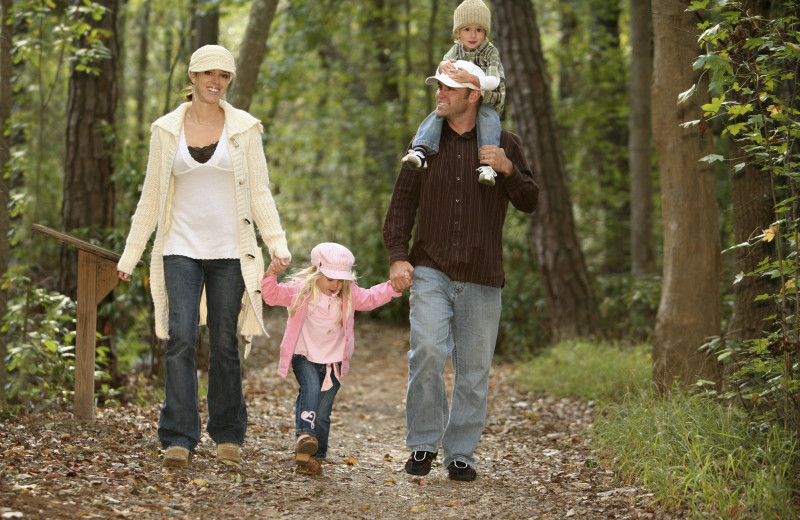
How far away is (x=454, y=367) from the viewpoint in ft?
16.0

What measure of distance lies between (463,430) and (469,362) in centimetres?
40

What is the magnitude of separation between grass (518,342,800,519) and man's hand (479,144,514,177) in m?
1.76

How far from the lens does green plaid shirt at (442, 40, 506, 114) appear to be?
499 cm

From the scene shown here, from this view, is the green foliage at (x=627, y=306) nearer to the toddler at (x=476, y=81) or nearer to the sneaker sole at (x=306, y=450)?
the toddler at (x=476, y=81)

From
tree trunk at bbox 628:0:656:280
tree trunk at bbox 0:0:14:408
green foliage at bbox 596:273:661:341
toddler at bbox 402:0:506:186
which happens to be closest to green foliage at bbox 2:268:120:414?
tree trunk at bbox 0:0:14:408

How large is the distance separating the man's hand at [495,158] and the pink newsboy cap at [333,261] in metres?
1.01

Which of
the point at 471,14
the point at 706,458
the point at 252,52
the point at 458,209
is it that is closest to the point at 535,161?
the point at 252,52

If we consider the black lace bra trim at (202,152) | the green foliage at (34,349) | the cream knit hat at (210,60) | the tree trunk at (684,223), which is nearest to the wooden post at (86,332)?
the green foliage at (34,349)

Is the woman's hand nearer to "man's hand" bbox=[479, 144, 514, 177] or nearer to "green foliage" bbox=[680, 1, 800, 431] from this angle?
"man's hand" bbox=[479, 144, 514, 177]

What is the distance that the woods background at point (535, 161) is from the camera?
489cm

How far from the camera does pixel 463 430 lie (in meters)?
4.90

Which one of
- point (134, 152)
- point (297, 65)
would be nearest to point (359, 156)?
point (297, 65)

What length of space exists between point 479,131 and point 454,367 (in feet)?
4.54

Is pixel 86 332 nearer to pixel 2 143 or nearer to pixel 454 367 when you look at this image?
pixel 2 143
